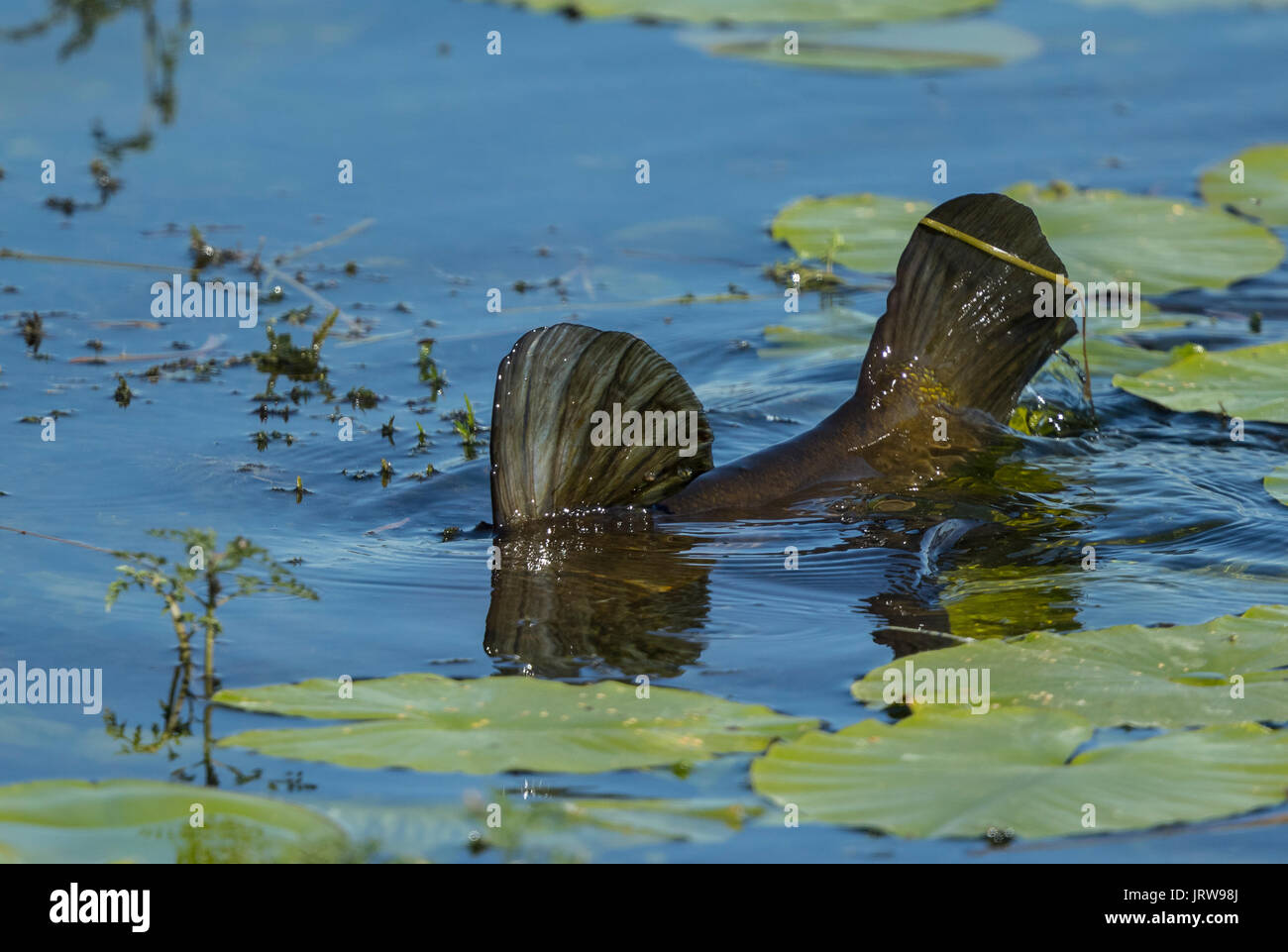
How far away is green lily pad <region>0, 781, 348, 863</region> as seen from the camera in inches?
101

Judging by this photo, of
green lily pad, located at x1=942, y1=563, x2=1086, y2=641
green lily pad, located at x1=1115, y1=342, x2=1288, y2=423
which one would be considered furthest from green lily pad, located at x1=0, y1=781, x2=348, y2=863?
green lily pad, located at x1=1115, y1=342, x2=1288, y2=423

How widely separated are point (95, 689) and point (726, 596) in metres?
1.46

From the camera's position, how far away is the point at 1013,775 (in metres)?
2.78

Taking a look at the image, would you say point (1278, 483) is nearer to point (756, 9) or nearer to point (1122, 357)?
point (1122, 357)

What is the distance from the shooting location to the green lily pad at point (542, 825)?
8.74ft

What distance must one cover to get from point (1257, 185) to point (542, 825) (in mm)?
5859

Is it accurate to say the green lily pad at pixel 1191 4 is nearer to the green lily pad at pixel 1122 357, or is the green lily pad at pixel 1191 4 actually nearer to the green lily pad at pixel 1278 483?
the green lily pad at pixel 1122 357

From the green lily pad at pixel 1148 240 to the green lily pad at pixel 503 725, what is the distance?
12.0 ft

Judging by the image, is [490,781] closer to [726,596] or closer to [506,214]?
[726,596]

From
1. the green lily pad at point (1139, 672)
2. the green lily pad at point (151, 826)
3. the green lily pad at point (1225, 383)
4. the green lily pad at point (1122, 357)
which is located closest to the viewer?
the green lily pad at point (151, 826)

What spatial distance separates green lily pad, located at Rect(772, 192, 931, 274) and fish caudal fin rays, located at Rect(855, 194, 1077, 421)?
6.14 feet

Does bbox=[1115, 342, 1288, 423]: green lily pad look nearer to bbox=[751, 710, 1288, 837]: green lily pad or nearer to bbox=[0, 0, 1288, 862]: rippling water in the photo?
bbox=[0, 0, 1288, 862]: rippling water

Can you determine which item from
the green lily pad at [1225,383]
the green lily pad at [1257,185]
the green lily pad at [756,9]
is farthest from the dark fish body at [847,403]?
the green lily pad at [756,9]

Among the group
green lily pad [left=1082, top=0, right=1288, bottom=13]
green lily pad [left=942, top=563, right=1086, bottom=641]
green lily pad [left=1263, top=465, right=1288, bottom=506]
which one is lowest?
green lily pad [left=942, top=563, right=1086, bottom=641]
